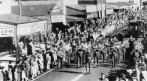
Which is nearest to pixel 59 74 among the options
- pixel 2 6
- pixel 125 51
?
pixel 125 51

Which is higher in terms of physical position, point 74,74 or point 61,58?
point 61,58

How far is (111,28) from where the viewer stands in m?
33.0

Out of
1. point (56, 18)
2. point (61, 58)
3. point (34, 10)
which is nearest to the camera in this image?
point (61, 58)

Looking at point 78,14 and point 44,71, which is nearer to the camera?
point 44,71

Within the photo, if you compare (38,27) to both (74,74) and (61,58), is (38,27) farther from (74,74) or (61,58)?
(74,74)

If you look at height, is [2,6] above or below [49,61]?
above

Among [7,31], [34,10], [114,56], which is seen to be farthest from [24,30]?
[34,10]

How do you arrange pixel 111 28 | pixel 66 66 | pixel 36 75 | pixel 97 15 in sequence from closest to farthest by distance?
1. pixel 36 75
2. pixel 66 66
3. pixel 111 28
4. pixel 97 15

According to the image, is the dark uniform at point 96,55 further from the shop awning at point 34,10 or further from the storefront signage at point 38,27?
the shop awning at point 34,10

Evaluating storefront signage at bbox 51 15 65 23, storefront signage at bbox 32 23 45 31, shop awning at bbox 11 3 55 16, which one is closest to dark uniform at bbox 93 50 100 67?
storefront signage at bbox 32 23 45 31

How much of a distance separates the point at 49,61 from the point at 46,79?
2003mm

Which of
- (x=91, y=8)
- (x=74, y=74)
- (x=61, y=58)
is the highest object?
(x=91, y=8)

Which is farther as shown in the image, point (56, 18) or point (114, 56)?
point (56, 18)

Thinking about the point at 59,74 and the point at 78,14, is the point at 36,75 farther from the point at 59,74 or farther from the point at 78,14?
the point at 78,14
